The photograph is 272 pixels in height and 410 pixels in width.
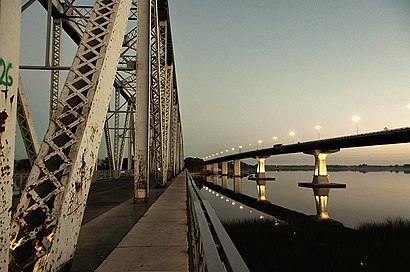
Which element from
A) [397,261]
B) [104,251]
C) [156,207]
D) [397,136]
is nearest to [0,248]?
[104,251]

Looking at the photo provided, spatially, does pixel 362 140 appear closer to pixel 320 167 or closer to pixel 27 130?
pixel 320 167

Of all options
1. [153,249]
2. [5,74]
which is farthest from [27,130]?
[5,74]

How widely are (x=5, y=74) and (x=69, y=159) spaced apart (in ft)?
3.83

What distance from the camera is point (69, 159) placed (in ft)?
11.2

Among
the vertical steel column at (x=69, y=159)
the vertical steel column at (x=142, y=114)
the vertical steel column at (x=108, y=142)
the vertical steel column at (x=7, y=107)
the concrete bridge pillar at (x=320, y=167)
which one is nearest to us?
the vertical steel column at (x=7, y=107)

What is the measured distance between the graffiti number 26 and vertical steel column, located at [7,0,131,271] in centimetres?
101

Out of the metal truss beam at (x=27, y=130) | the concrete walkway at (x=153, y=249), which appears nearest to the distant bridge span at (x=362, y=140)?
the concrete walkway at (x=153, y=249)

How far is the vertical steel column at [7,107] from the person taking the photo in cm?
253

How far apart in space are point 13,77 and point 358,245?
18421 millimetres

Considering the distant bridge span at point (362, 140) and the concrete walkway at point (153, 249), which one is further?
the distant bridge span at point (362, 140)

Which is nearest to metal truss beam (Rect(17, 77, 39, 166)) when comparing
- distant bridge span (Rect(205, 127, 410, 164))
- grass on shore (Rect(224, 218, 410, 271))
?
grass on shore (Rect(224, 218, 410, 271))

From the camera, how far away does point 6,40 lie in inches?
102

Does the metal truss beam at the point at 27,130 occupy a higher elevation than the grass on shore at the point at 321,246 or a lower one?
higher

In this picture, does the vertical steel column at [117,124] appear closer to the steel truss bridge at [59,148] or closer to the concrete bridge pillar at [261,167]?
the steel truss bridge at [59,148]
